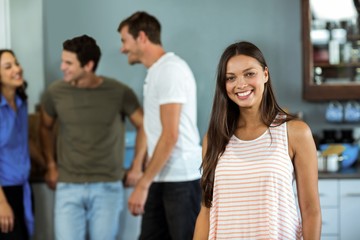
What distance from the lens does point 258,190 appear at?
1.00 meters

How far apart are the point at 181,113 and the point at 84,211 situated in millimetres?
387

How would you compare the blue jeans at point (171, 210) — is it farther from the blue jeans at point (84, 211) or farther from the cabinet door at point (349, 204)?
the cabinet door at point (349, 204)

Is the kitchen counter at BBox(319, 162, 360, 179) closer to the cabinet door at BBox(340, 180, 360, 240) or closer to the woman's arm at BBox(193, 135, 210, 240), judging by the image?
the cabinet door at BBox(340, 180, 360, 240)

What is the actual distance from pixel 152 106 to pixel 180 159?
140 mm

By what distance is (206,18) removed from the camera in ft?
4.23

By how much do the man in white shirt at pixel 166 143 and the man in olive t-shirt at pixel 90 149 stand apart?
15 cm

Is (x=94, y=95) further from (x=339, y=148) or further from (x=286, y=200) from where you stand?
(x=339, y=148)

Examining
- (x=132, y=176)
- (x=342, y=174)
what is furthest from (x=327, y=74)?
(x=132, y=176)

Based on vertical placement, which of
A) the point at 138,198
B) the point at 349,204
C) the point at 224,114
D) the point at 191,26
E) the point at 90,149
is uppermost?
the point at 191,26

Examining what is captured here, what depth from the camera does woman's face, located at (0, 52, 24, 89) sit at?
1.62 metres

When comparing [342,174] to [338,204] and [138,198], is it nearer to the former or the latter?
[338,204]

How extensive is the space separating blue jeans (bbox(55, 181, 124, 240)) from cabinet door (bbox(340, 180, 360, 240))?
64 cm

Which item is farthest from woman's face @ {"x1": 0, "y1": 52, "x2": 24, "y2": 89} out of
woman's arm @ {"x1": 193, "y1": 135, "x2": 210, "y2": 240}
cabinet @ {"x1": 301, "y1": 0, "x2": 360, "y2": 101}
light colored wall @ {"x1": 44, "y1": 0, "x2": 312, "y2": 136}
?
cabinet @ {"x1": 301, "y1": 0, "x2": 360, "y2": 101}

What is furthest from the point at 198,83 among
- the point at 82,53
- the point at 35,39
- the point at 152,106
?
the point at 35,39
